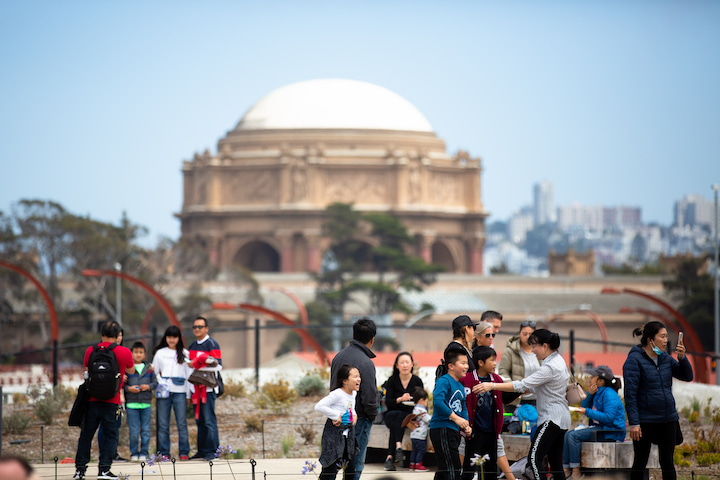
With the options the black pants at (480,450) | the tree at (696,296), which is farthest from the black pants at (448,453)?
the tree at (696,296)

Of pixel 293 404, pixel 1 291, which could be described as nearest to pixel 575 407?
pixel 293 404

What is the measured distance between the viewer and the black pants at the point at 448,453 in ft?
34.6

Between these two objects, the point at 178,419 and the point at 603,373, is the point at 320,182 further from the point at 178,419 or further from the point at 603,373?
the point at 603,373

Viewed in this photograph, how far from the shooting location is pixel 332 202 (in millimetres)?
81500

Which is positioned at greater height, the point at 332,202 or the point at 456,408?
the point at 332,202

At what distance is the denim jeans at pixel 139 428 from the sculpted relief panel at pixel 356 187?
6760 centimetres

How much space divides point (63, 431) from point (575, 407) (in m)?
7.98

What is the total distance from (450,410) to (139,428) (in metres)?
5.21

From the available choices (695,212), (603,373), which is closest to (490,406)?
(603,373)

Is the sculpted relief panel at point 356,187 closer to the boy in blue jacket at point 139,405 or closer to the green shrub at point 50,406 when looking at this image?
the green shrub at point 50,406

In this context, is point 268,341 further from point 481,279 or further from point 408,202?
point 408,202

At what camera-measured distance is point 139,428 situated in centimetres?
1445

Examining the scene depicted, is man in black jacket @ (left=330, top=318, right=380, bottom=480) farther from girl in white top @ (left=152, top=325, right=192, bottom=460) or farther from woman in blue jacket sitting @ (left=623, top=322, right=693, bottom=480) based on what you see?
girl in white top @ (left=152, top=325, right=192, bottom=460)

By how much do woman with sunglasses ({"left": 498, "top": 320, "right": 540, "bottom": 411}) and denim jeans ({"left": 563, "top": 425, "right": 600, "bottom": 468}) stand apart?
611mm
